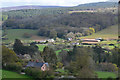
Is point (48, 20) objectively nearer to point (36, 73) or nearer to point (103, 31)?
point (103, 31)

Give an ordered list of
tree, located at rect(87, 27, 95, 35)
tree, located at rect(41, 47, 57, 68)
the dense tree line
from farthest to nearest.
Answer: the dense tree line, tree, located at rect(87, 27, 95, 35), tree, located at rect(41, 47, 57, 68)

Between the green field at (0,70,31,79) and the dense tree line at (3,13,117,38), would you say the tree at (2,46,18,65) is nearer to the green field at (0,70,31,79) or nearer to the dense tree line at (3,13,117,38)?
the green field at (0,70,31,79)

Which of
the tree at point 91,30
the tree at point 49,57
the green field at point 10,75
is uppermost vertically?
the tree at point 91,30

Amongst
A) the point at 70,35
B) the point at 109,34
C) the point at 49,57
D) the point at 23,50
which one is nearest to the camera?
the point at 49,57

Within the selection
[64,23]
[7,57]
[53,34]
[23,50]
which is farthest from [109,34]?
[7,57]

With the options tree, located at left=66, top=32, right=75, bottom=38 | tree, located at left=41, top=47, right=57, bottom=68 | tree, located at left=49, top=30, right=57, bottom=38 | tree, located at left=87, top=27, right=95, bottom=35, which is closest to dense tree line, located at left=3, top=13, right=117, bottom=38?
tree, located at left=49, top=30, right=57, bottom=38

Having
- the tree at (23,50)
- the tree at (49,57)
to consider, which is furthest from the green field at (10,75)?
the tree at (23,50)

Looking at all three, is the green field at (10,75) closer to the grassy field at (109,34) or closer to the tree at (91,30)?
the grassy field at (109,34)

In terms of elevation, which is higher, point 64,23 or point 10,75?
point 64,23

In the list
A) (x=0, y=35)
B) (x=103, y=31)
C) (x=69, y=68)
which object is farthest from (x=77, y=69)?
(x=103, y=31)

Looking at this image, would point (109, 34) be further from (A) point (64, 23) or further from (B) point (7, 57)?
(B) point (7, 57)

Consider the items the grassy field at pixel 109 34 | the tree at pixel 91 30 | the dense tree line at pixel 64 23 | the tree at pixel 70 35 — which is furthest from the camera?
the dense tree line at pixel 64 23
